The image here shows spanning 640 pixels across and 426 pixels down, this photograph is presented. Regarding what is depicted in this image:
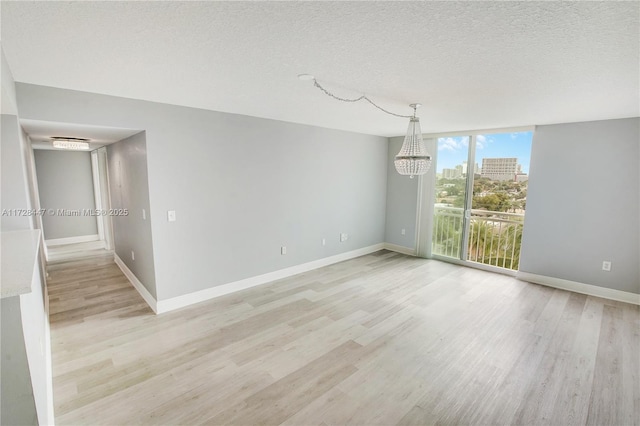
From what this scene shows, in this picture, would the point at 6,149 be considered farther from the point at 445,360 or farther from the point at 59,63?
the point at 445,360

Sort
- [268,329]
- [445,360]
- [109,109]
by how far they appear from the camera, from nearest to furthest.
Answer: [445,360] < [109,109] < [268,329]

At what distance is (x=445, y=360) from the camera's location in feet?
8.52

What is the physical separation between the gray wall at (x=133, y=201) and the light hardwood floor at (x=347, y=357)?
438 millimetres

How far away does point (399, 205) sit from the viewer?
597 centimetres

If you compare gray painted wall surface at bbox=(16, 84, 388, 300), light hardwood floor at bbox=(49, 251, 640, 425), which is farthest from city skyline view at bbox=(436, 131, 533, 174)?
light hardwood floor at bbox=(49, 251, 640, 425)

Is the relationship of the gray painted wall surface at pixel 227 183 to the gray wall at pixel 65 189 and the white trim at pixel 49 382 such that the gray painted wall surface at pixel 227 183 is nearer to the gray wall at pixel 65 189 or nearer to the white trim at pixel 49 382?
the white trim at pixel 49 382

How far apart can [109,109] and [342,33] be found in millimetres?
2517

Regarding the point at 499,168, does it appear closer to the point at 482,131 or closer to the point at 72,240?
the point at 482,131

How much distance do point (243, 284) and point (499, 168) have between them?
434 centimetres

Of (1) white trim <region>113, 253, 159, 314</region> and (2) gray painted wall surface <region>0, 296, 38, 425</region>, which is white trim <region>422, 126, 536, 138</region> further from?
(2) gray painted wall surface <region>0, 296, 38, 425</region>

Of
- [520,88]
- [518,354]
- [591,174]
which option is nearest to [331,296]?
[518,354]

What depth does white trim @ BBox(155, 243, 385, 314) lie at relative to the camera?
347 cm

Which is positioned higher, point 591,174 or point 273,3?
point 273,3

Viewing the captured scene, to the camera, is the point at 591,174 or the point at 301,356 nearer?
the point at 301,356
